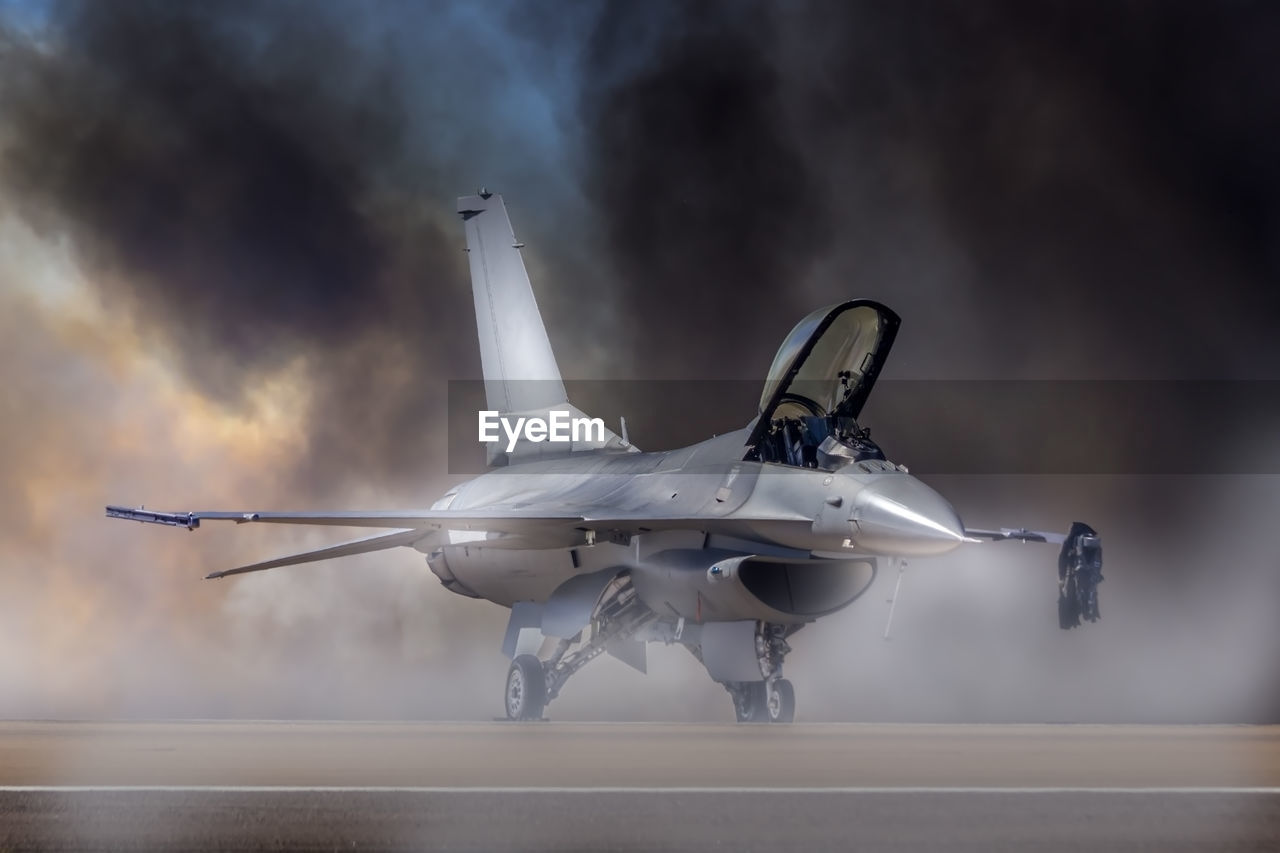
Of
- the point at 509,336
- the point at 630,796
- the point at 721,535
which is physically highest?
the point at 509,336

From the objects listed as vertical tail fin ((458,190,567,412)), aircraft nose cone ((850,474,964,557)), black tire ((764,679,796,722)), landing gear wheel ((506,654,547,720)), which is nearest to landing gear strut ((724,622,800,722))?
black tire ((764,679,796,722))

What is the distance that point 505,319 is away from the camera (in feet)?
80.3

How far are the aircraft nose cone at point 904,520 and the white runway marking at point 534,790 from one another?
6.85 meters

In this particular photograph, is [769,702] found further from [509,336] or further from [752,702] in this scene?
[509,336]

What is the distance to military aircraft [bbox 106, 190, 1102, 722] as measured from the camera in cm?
1580

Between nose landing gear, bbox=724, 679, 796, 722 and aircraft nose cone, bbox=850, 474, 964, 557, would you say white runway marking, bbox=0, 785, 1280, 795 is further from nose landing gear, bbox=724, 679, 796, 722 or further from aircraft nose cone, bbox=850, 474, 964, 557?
nose landing gear, bbox=724, 679, 796, 722

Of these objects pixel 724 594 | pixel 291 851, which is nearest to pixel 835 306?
pixel 724 594

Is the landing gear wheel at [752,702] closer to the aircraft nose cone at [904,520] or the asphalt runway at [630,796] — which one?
the aircraft nose cone at [904,520]

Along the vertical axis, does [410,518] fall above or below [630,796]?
above

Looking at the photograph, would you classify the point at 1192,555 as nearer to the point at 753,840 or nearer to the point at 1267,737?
the point at 1267,737

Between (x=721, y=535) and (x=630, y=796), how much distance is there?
396 inches

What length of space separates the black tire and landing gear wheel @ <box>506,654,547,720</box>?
3477mm

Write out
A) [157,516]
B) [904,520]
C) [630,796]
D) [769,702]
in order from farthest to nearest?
1. [769,702]
2. [157,516]
3. [904,520]
4. [630,796]

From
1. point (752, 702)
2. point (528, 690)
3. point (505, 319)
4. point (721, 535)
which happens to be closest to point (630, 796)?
point (721, 535)
